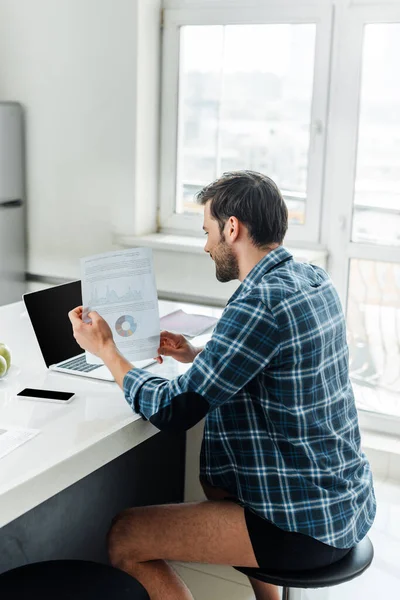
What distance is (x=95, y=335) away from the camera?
6.15 feet

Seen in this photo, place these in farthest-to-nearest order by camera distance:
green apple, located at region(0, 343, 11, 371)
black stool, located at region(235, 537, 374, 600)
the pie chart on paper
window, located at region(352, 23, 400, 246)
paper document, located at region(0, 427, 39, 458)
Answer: window, located at region(352, 23, 400, 246) → green apple, located at region(0, 343, 11, 371) → the pie chart on paper → black stool, located at region(235, 537, 374, 600) → paper document, located at region(0, 427, 39, 458)

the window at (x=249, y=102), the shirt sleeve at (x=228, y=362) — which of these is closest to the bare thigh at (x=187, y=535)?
the shirt sleeve at (x=228, y=362)

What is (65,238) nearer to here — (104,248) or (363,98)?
(104,248)

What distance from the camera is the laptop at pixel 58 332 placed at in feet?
6.91

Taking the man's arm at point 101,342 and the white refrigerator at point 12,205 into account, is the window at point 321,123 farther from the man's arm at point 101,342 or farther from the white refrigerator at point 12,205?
the man's arm at point 101,342

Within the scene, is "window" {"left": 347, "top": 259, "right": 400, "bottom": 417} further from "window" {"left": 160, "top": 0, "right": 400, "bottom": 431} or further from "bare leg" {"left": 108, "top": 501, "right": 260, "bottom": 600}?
"bare leg" {"left": 108, "top": 501, "right": 260, "bottom": 600}

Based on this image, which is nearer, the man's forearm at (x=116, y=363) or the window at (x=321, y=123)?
the man's forearm at (x=116, y=363)

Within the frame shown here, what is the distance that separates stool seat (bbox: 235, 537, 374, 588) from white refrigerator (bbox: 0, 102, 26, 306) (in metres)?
2.43

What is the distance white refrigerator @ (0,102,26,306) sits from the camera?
3727mm

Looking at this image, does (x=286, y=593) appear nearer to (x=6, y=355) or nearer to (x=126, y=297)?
(x=126, y=297)

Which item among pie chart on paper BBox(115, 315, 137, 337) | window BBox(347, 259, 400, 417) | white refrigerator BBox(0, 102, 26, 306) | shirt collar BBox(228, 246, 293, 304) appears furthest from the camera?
white refrigerator BBox(0, 102, 26, 306)

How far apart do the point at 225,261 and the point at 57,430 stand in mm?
548

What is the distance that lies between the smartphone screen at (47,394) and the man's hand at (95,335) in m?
0.12

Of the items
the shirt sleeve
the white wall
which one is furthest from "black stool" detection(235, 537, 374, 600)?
the white wall
